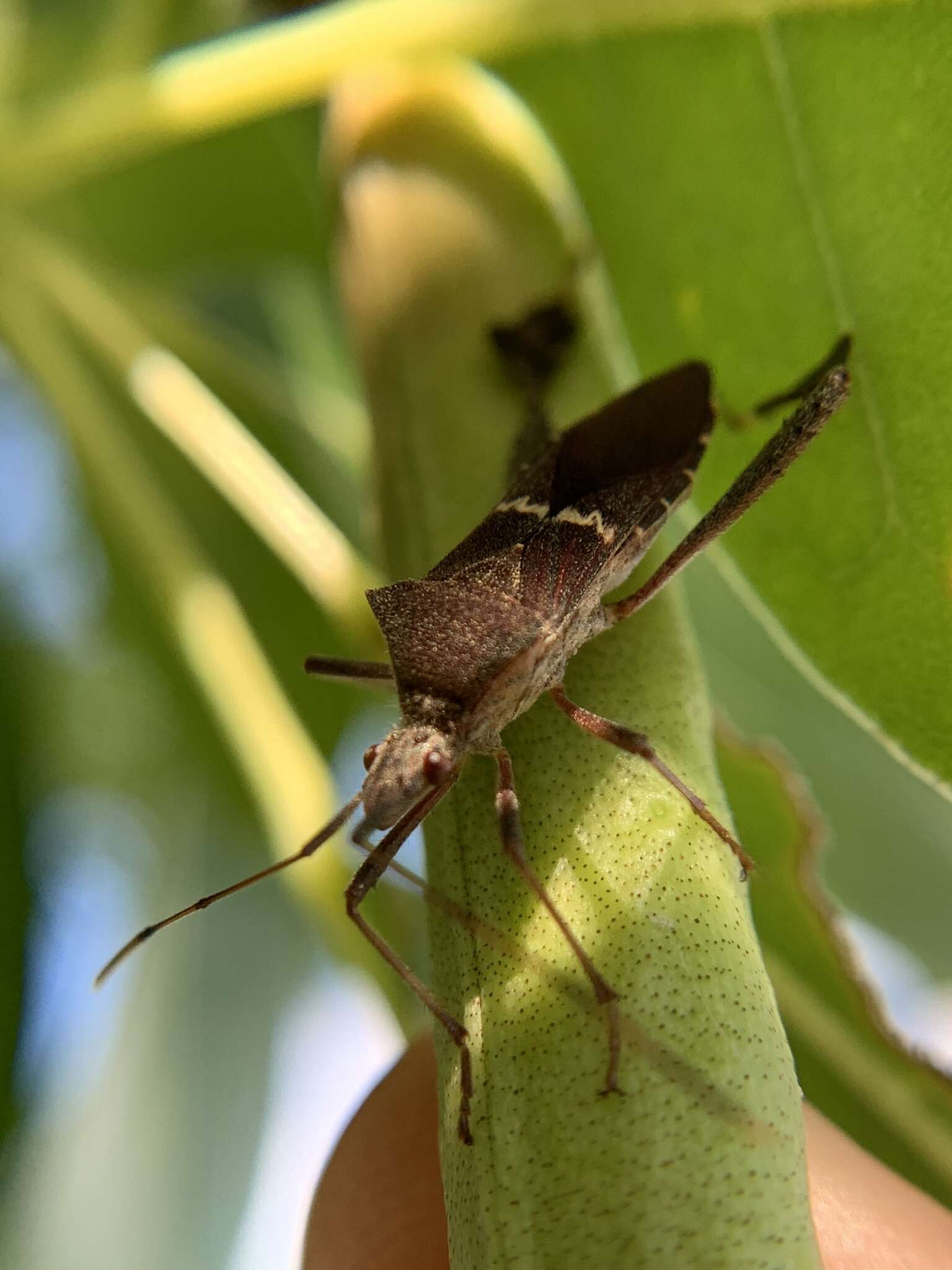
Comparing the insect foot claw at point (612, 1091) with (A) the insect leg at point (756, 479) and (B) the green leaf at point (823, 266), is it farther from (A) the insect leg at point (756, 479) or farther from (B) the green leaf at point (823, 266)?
(B) the green leaf at point (823, 266)

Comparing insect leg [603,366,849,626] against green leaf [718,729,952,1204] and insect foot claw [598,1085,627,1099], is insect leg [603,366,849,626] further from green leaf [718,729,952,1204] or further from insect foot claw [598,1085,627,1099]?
insect foot claw [598,1085,627,1099]

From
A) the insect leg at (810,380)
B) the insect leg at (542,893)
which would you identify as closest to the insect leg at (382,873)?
the insect leg at (542,893)

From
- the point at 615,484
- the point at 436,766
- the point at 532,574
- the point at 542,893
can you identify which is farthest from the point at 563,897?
the point at 615,484

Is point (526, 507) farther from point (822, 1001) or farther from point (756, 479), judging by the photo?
point (822, 1001)

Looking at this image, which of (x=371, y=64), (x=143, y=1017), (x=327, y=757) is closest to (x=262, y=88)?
(x=371, y=64)

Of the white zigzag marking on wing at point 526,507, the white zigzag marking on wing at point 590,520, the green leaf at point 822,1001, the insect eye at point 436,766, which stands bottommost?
the green leaf at point 822,1001

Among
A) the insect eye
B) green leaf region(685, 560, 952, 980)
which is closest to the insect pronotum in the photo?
the insect eye

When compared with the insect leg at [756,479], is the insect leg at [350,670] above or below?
below
